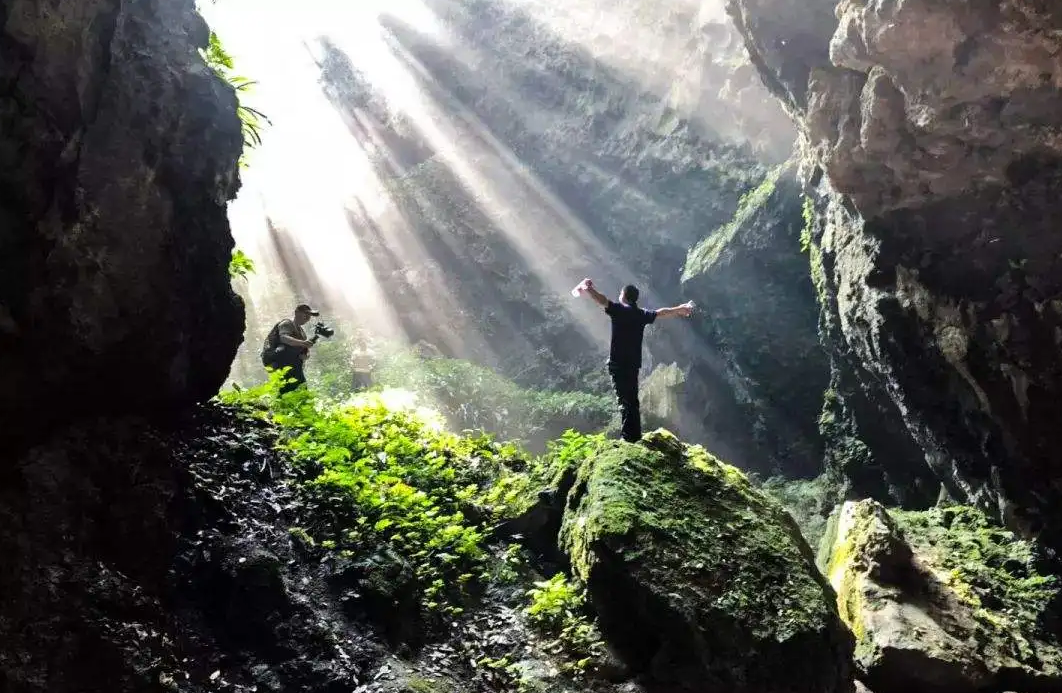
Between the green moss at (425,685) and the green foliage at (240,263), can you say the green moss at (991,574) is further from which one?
the green foliage at (240,263)

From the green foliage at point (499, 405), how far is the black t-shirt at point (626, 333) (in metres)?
14.2

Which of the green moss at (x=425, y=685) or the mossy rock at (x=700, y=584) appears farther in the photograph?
the mossy rock at (x=700, y=584)

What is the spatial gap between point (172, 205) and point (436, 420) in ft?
43.6

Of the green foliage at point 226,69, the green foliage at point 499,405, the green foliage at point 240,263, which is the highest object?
the green foliage at point 499,405

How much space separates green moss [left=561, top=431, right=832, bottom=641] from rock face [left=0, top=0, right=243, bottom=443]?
3817mm

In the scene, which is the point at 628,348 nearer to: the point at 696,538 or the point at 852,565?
the point at 696,538

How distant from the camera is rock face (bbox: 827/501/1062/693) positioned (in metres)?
5.89

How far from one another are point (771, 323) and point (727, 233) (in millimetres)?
2969

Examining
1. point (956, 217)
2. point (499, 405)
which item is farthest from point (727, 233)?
point (499, 405)

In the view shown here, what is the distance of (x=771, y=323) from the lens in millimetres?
15344

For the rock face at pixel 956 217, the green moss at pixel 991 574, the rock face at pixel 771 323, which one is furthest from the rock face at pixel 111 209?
the rock face at pixel 771 323

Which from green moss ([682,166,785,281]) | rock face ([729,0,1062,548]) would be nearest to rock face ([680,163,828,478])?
green moss ([682,166,785,281])

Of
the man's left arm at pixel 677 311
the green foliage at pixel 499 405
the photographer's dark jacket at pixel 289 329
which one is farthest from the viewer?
the green foliage at pixel 499 405

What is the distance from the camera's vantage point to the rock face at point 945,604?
19.3 feet
